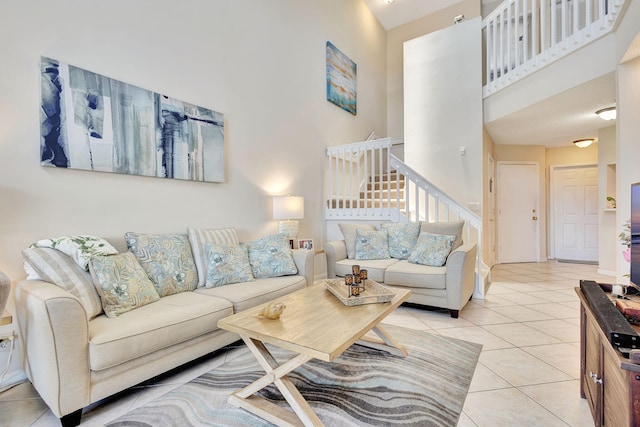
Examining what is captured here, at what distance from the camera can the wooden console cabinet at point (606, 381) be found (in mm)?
968

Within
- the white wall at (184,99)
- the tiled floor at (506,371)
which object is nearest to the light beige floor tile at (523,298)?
the tiled floor at (506,371)

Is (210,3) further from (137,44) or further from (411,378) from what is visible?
(411,378)

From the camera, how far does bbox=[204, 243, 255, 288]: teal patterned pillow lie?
8.38 feet

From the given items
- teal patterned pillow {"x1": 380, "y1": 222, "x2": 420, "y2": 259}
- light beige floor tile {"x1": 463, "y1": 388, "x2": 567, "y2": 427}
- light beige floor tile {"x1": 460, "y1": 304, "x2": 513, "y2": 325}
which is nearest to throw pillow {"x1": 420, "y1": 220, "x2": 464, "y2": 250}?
teal patterned pillow {"x1": 380, "y1": 222, "x2": 420, "y2": 259}

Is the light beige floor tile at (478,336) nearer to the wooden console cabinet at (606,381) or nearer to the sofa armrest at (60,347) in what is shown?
the wooden console cabinet at (606,381)

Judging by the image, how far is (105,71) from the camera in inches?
92.1

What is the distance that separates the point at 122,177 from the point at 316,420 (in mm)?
2199

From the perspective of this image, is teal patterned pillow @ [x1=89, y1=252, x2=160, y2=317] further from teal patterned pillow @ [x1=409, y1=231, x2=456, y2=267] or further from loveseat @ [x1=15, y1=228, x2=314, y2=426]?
teal patterned pillow @ [x1=409, y1=231, x2=456, y2=267]

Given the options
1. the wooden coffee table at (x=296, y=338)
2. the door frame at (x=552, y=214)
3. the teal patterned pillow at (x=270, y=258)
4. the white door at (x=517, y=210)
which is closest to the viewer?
the wooden coffee table at (x=296, y=338)

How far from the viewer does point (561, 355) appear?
2209 mm

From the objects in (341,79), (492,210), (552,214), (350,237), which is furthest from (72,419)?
(552,214)

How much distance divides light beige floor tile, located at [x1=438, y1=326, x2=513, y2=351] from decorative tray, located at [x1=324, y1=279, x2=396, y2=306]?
924 millimetres

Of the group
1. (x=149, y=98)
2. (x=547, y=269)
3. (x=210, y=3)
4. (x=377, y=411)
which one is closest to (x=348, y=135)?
(x=210, y=3)

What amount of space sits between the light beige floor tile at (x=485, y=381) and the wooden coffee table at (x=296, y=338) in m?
0.65
